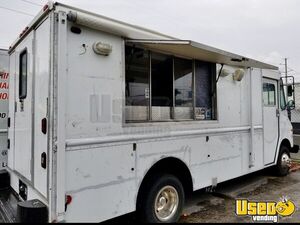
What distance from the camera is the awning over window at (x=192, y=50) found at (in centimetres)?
358

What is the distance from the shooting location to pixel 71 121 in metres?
2.85

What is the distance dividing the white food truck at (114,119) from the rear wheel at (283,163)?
1913 millimetres

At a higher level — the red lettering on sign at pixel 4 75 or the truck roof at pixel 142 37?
the truck roof at pixel 142 37

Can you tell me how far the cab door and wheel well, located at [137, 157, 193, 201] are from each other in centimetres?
269

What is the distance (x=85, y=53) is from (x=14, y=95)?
6.10 feet

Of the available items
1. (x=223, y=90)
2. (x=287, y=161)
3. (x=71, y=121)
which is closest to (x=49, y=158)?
(x=71, y=121)

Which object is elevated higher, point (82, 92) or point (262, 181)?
point (82, 92)

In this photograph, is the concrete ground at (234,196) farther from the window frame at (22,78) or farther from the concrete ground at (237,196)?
the window frame at (22,78)

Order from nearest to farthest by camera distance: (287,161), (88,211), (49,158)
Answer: (49,158) → (88,211) → (287,161)

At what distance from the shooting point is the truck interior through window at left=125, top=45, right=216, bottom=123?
368 cm

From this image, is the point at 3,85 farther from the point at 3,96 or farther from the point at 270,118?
the point at 270,118

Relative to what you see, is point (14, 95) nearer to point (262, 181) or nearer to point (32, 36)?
point (32, 36)

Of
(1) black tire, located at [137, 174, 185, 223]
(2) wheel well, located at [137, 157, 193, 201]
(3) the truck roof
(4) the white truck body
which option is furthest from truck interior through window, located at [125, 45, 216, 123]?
(4) the white truck body

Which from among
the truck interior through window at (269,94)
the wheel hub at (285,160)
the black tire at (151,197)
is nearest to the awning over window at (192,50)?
the truck interior through window at (269,94)
